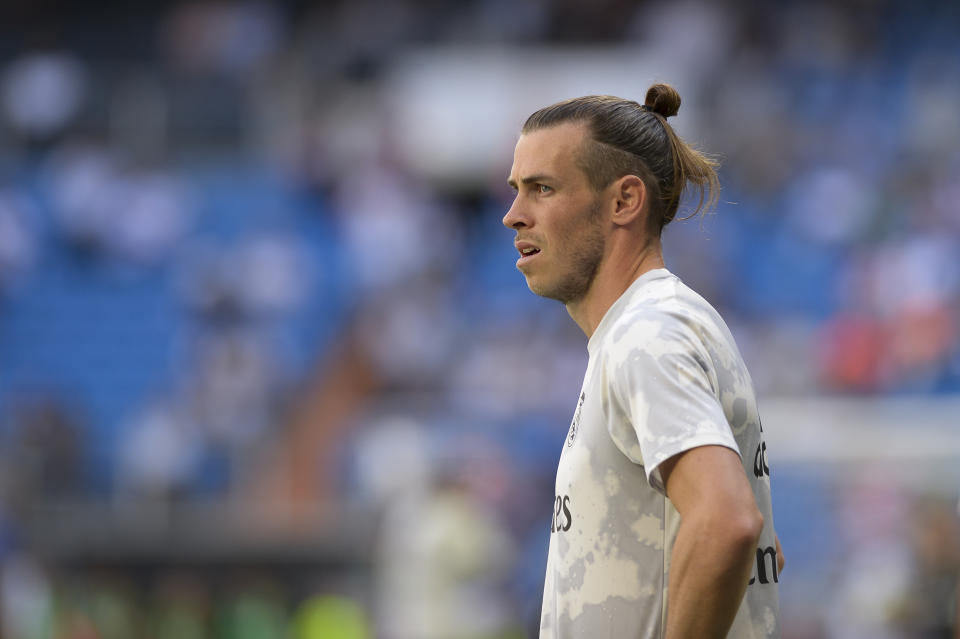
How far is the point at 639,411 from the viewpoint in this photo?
8.02 feet

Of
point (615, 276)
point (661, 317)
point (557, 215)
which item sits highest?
point (557, 215)

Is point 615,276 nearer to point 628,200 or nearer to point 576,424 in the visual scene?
point 628,200

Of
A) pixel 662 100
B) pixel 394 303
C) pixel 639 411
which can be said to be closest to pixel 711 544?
pixel 639 411

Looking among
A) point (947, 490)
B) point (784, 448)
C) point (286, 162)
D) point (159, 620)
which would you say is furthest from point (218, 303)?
point (947, 490)

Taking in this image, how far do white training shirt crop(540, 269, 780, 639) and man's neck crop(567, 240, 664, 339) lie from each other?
109 mm

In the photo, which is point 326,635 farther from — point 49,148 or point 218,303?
point 49,148

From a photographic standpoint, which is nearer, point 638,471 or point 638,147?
point 638,471

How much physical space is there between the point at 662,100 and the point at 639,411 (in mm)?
814

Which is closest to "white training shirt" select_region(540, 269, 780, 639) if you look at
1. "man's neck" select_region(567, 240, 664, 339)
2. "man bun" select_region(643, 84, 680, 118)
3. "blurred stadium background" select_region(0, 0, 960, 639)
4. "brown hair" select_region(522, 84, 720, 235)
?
"man's neck" select_region(567, 240, 664, 339)

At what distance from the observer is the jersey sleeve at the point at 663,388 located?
2377 mm

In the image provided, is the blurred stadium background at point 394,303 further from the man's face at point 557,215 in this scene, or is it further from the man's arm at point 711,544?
the man's arm at point 711,544

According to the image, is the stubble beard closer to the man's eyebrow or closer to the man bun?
the man's eyebrow

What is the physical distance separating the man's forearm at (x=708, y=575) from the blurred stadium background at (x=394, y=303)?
202 inches

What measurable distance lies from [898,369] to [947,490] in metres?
2.73
